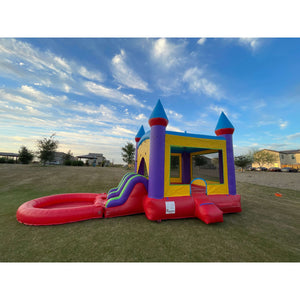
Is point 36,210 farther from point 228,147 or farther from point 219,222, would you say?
point 228,147

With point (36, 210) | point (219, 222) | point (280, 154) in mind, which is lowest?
point (219, 222)

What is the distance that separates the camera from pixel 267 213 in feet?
17.7

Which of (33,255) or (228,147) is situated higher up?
(228,147)

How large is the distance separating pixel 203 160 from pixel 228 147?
3085 mm

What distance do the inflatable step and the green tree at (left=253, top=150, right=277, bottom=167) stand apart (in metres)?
45.2

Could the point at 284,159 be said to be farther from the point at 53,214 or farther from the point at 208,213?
the point at 53,214

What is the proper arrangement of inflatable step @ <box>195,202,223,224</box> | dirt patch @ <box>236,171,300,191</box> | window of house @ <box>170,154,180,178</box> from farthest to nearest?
1. dirt patch @ <box>236,171,300,191</box>
2. window of house @ <box>170,154,180,178</box>
3. inflatable step @ <box>195,202,223,224</box>

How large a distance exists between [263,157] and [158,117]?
47705 mm

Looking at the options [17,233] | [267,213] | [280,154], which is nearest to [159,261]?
[17,233]

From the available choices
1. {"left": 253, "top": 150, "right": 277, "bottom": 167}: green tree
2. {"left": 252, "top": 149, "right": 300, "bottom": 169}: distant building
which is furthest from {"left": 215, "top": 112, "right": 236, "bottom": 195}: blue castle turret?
{"left": 252, "top": 149, "right": 300, "bottom": 169}: distant building

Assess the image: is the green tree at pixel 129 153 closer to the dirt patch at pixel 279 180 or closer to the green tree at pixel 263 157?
the dirt patch at pixel 279 180

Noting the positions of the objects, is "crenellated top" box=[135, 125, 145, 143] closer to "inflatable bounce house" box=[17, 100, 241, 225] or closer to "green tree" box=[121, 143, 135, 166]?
"inflatable bounce house" box=[17, 100, 241, 225]

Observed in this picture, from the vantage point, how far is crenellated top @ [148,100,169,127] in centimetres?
464

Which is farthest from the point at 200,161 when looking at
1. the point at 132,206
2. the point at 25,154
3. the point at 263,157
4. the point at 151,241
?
the point at 263,157
